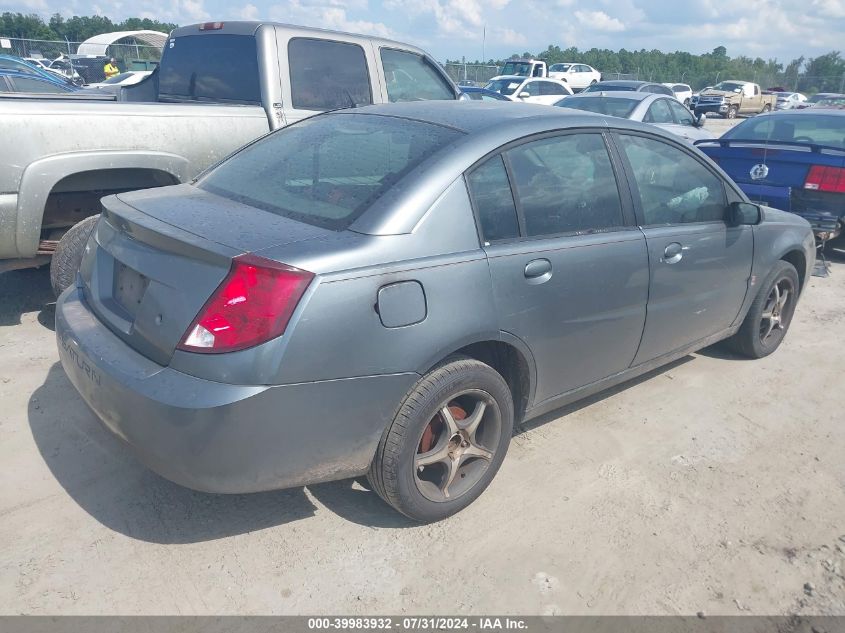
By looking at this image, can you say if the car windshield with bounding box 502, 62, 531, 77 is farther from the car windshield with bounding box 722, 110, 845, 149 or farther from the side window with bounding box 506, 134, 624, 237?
the side window with bounding box 506, 134, 624, 237

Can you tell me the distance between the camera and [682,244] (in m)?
3.77

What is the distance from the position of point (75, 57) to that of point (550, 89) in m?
22.0

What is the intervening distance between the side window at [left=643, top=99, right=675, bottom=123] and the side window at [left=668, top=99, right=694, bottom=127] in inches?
5.7

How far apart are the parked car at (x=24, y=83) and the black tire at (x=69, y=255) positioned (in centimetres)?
804

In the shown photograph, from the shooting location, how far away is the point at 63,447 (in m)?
3.36

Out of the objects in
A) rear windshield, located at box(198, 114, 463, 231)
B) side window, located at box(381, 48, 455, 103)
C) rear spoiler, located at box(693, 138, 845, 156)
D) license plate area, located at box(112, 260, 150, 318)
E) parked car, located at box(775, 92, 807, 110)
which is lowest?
parked car, located at box(775, 92, 807, 110)

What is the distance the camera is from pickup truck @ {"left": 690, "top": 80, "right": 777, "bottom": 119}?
30891 mm

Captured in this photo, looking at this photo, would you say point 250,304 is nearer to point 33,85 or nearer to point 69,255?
point 69,255

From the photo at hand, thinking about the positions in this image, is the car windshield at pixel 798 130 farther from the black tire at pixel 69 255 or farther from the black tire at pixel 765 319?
the black tire at pixel 69 255

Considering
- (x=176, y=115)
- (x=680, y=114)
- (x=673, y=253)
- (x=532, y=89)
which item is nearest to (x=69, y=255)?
(x=176, y=115)

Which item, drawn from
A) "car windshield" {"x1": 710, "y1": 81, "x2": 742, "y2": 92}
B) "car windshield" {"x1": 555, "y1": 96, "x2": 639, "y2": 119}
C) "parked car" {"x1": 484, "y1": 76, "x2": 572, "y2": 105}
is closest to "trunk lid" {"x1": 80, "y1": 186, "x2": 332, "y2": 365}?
"car windshield" {"x1": 555, "y1": 96, "x2": 639, "y2": 119}

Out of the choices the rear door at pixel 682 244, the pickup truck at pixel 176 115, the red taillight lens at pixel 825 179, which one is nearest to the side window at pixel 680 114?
the red taillight lens at pixel 825 179

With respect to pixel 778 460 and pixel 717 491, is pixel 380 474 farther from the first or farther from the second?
pixel 778 460

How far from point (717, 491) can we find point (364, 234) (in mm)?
→ 2133
